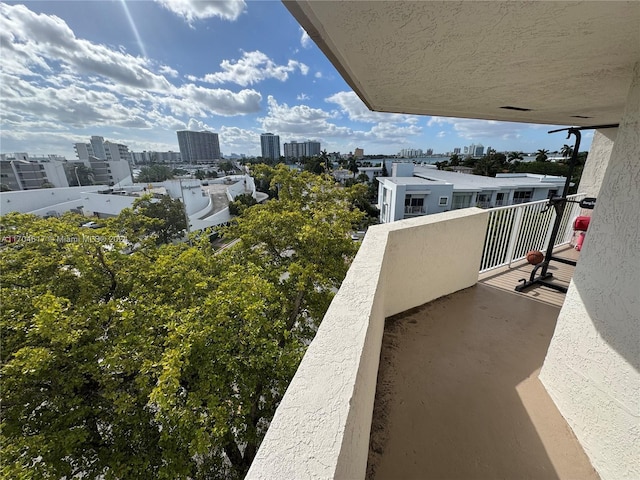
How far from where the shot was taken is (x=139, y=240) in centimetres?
591

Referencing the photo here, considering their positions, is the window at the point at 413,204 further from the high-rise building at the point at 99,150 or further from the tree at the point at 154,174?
the high-rise building at the point at 99,150

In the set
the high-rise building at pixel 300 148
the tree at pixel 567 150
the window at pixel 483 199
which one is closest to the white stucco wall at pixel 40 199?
the tree at pixel 567 150

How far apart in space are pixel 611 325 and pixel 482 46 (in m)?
1.64

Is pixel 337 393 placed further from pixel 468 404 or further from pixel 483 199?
pixel 483 199

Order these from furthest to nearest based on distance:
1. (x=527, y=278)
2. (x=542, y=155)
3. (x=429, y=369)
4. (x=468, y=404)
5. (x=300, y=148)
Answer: (x=300, y=148) < (x=542, y=155) < (x=527, y=278) < (x=429, y=369) < (x=468, y=404)

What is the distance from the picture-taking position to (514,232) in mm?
3639

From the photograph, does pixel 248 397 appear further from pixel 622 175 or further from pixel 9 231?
pixel 9 231

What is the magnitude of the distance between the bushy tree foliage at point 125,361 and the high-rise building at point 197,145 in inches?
2859

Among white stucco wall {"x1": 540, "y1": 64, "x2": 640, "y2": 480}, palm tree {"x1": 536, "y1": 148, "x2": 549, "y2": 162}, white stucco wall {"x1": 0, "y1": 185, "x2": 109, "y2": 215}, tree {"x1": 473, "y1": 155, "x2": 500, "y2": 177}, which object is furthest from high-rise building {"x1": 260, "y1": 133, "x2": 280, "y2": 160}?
white stucco wall {"x1": 540, "y1": 64, "x2": 640, "y2": 480}

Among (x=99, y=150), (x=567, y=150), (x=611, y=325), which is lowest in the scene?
(x=611, y=325)

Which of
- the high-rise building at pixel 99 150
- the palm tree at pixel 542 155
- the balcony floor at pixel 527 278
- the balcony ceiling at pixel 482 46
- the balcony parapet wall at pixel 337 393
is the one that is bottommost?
the balcony floor at pixel 527 278

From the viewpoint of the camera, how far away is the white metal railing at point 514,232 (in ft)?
11.5

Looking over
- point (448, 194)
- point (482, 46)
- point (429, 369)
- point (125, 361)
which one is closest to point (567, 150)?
point (448, 194)

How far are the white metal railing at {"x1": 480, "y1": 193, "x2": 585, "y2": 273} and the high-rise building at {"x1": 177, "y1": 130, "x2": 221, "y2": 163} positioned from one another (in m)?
76.1
